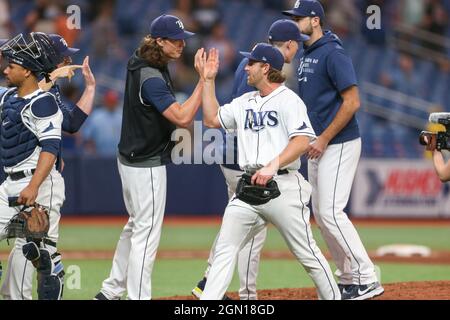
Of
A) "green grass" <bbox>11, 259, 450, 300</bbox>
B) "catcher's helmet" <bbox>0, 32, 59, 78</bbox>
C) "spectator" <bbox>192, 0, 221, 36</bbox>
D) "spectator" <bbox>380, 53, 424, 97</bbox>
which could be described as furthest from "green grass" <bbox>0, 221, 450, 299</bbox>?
"spectator" <bbox>192, 0, 221, 36</bbox>

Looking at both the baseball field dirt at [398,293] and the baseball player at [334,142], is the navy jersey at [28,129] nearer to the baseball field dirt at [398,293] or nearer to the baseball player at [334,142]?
the baseball field dirt at [398,293]

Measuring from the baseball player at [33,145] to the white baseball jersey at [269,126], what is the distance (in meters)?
1.32

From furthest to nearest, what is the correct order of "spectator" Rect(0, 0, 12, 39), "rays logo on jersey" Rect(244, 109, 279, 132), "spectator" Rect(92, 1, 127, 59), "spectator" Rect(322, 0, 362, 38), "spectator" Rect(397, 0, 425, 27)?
"spectator" Rect(397, 0, 425, 27)
"spectator" Rect(322, 0, 362, 38)
"spectator" Rect(92, 1, 127, 59)
"spectator" Rect(0, 0, 12, 39)
"rays logo on jersey" Rect(244, 109, 279, 132)

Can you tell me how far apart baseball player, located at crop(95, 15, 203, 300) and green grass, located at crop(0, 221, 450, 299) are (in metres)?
1.37

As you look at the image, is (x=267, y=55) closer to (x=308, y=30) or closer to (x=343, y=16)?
(x=308, y=30)

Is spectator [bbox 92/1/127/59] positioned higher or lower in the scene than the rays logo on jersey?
higher

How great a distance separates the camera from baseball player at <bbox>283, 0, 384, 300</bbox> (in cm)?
787

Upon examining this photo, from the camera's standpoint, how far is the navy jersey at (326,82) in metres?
8.00

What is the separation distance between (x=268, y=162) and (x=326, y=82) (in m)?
1.47

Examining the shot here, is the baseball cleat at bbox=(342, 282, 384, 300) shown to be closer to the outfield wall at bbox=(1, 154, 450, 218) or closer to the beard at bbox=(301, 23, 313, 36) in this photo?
the beard at bbox=(301, 23, 313, 36)

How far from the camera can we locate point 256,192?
268 inches

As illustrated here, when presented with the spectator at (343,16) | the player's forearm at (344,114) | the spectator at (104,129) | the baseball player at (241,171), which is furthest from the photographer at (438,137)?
the spectator at (343,16)

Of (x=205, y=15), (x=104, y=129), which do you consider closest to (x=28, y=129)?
(x=104, y=129)
